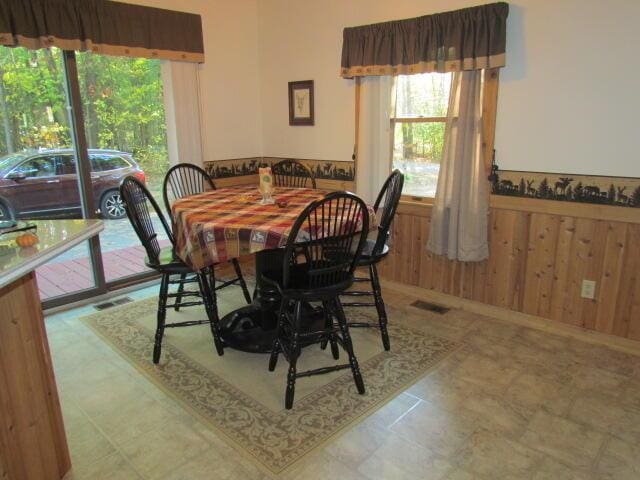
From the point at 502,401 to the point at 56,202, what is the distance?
3224 mm

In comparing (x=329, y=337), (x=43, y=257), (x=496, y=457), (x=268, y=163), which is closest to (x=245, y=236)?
(x=329, y=337)

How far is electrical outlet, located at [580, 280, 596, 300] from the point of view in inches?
110

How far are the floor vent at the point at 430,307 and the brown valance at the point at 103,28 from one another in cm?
266

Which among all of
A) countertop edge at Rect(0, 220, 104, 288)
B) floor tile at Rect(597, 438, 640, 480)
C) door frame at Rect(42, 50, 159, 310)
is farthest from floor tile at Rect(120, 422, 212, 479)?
door frame at Rect(42, 50, 159, 310)

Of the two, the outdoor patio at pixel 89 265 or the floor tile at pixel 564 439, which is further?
the outdoor patio at pixel 89 265

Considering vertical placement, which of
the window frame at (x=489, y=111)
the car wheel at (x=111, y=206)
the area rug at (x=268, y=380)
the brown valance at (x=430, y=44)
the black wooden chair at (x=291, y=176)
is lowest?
the area rug at (x=268, y=380)

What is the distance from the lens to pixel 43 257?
4.56 ft

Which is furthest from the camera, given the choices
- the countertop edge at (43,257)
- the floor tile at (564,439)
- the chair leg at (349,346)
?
the chair leg at (349,346)

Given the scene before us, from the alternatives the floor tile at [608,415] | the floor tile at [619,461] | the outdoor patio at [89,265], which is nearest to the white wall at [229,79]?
the outdoor patio at [89,265]

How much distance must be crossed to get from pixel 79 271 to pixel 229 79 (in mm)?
2111

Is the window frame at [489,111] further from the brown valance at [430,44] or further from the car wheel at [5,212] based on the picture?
the car wheel at [5,212]

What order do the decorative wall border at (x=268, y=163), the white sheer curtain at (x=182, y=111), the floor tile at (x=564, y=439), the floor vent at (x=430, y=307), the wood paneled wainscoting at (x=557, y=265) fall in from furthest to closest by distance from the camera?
the decorative wall border at (x=268, y=163) < the white sheer curtain at (x=182, y=111) < the floor vent at (x=430, y=307) < the wood paneled wainscoting at (x=557, y=265) < the floor tile at (x=564, y=439)

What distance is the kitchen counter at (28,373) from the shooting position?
1.42 m

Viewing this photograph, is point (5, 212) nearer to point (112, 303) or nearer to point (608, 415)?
point (112, 303)
